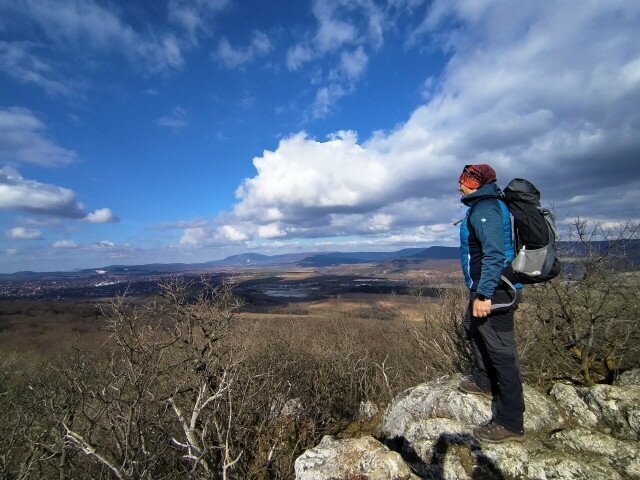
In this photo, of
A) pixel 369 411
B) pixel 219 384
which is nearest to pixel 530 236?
pixel 219 384

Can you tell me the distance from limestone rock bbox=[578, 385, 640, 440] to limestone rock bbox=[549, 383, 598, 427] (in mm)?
72

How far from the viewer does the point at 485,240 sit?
388 cm

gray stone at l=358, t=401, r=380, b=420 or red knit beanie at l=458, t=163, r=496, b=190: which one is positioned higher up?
red knit beanie at l=458, t=163, r=496, b=190

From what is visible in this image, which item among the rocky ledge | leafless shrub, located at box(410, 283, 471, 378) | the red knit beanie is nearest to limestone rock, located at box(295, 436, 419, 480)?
the rocky ledge

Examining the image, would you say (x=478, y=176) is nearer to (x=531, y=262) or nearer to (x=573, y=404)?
(x=531, y=262)

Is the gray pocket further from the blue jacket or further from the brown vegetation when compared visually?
the brown vegetation

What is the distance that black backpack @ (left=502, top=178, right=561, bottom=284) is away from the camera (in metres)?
3.91

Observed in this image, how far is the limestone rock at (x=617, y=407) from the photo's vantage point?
4473 millimetres

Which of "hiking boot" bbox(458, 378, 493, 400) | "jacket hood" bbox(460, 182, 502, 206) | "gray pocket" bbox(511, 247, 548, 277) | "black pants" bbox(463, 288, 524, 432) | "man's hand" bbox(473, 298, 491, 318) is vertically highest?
"jacket hood" bbox(460, 182, 502, 206)

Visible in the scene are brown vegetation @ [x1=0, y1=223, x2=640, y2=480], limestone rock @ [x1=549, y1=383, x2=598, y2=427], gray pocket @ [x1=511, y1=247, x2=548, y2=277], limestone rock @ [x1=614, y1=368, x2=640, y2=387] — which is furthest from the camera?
limestone rock @ [x1=614, y1=368, x2=640, y2=387]

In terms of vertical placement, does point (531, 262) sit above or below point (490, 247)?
below

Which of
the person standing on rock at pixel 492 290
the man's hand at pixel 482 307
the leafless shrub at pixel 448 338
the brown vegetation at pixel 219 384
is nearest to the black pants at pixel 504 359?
the person standing on rock at pixel 492 290

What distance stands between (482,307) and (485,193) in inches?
49.3

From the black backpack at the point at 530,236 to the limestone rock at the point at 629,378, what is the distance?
312 cm
